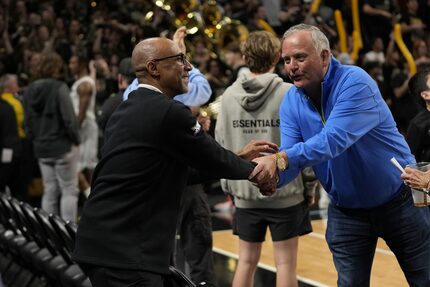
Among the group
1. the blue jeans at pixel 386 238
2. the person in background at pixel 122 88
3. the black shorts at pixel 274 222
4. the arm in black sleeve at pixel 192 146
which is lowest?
the black shorts at pixel 274 222

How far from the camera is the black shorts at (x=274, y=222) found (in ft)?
16.4

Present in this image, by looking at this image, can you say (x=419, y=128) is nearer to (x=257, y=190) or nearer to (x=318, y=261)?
(x=257, y=190)

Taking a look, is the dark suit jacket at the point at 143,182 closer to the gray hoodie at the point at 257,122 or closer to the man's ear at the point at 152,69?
the man's ear at the point at 152,69

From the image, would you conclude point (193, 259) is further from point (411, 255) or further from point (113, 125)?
point (113, 125)

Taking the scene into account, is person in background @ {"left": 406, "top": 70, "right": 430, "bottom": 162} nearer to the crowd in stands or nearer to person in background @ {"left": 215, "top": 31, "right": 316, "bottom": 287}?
person in background @ {"left": 215, "top": 31, "right": 316, "bottom": 287}

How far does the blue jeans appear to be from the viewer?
393 centimetres

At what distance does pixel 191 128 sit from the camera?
331cm

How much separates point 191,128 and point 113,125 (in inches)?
13.2

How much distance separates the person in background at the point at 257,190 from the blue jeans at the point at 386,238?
100 cm

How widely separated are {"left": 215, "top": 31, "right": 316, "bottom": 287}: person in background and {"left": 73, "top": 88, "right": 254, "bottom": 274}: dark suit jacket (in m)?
1.64

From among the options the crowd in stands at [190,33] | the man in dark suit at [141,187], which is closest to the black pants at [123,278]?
the man in dark suit at [141,187]

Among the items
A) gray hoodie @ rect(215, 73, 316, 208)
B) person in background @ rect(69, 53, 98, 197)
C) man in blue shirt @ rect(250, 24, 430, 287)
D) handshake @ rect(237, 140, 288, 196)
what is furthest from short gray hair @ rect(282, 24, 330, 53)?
person in background @ rect(69, 53, 98, 197)

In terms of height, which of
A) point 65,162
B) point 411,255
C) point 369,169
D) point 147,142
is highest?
point 147,142

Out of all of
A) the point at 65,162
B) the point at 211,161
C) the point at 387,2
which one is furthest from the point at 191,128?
the point at 387,2
